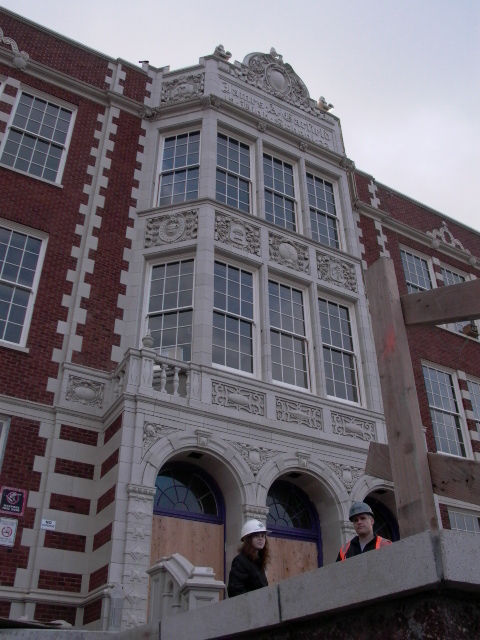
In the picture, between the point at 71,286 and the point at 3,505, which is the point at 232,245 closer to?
the point at 71,286

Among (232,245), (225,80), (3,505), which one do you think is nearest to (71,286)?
(232,245)

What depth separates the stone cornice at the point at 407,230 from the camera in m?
21.6

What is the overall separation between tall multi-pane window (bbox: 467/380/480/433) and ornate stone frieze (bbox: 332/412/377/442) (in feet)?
22.1

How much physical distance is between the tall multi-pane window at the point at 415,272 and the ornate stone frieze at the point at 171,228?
9251 mm

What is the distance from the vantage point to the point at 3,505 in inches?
443

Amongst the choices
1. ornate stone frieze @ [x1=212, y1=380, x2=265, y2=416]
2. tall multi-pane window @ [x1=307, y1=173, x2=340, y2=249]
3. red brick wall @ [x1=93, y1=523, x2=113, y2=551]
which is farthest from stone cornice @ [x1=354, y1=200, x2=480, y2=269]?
red brick wall @ [x1=93, y1=523, x2=113, y2=551]

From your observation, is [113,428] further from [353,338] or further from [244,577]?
[353,338]

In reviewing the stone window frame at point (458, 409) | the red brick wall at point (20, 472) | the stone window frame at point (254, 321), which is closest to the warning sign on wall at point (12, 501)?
the red brick wall at point (20, 472)

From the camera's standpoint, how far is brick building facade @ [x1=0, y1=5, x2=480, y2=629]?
1155cm

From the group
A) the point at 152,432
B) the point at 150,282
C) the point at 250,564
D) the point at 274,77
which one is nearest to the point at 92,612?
the point at 152,432

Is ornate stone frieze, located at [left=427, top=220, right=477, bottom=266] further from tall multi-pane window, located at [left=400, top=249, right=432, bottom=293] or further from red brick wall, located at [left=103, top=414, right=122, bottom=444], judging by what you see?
red brick wall, located at [left=103, top=414, right=122, bottom=444]

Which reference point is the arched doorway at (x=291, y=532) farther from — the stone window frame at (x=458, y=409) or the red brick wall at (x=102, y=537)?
the stone window frame at (x=458, y=409)

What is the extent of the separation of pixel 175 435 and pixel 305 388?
4.17 meters

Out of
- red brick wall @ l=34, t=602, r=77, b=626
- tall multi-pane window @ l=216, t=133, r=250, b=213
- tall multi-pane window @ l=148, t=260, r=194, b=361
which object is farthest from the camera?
tall multi-pane window @ l=216, t=133, r=250, b=213
